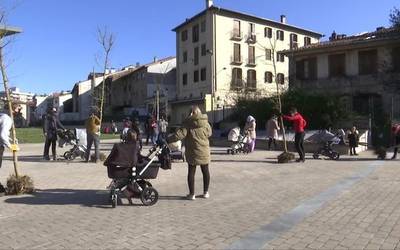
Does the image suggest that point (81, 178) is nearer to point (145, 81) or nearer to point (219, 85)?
point (219, 85)

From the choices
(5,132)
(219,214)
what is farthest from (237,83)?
(219,214)

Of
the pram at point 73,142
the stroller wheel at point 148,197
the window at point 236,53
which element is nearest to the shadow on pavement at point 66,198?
the stroller wheel at point 148,197

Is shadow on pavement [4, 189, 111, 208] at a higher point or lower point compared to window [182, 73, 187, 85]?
lower

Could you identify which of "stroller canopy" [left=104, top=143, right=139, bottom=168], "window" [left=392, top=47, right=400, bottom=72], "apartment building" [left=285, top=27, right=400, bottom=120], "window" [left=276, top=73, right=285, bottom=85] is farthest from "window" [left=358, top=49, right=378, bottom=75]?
"stroller canopy" [left=104, top=143, right=139, bottom=168]

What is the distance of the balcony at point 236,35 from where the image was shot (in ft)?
206

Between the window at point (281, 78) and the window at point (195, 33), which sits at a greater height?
the window at point (195, 33)

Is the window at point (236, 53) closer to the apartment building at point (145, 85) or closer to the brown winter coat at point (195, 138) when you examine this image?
the apartment building at point (145, 85)

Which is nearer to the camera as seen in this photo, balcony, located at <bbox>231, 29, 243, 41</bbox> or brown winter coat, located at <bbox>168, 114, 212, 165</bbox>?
brown winter coat, located at <bbox>168, 114, 212, 165</bbox>

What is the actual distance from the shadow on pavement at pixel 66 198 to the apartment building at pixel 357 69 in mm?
27410

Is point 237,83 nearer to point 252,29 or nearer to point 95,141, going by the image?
point 252,29

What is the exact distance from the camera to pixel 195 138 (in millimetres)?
9875

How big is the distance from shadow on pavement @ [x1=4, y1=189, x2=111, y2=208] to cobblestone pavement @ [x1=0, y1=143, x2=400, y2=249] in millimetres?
18

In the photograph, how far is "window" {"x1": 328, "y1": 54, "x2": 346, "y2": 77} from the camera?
133ft

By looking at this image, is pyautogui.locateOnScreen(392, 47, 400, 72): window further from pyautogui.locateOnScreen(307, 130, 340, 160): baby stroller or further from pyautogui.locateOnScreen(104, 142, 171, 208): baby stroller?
pyautogui.locateOnScreen(104, 142, 171, 208): baby stroller
